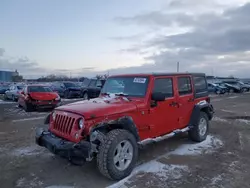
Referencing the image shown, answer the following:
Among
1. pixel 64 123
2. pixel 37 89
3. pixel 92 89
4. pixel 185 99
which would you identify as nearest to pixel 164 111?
pixel 185 99

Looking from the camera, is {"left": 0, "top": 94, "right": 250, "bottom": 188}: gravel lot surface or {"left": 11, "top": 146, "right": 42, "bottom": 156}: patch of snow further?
{"left": 11, "top": 146, "right": 42, "bottom": 156}: patch of snow

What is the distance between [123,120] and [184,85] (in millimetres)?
2580

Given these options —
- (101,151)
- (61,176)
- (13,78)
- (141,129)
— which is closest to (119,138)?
(101,151)

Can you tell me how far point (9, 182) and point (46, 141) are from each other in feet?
3.01

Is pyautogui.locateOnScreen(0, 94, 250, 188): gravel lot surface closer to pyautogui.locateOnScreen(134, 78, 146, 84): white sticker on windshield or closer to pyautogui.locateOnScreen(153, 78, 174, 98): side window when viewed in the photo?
pyautogui.locateOnScreen(153, 78, 174, 98): side window

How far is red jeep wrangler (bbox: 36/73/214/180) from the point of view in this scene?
4398mm

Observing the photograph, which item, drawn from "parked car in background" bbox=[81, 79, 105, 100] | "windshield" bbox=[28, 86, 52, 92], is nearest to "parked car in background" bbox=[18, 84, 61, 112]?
"windshield" bbox=[28, 86, 52, 92]

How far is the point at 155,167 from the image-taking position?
17.1ft

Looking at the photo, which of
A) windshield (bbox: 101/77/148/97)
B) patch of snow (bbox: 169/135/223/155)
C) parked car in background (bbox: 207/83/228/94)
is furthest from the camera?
parked car in background (bbox: 207/83/228/94)

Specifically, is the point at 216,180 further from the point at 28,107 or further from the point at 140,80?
the point at 28,107

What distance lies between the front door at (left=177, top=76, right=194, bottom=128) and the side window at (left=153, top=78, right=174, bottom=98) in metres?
0.34

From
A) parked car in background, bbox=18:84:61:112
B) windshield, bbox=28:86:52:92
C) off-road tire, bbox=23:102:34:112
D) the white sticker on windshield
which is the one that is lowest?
off-road tire, bbox=23:102:34:112

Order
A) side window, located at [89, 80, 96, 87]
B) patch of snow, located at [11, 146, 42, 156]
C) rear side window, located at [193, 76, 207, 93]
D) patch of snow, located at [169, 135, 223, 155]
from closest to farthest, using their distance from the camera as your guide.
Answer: patch of snow, located at [11, 146, 42, 156]
patch of snow, located at [169, 135, 223, 155]
rear side window, located at [193, 76, 207, 93]
side window, located at [89, 80, 96, 87]

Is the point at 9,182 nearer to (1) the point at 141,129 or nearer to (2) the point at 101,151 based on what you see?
(2) the point at 101,151
